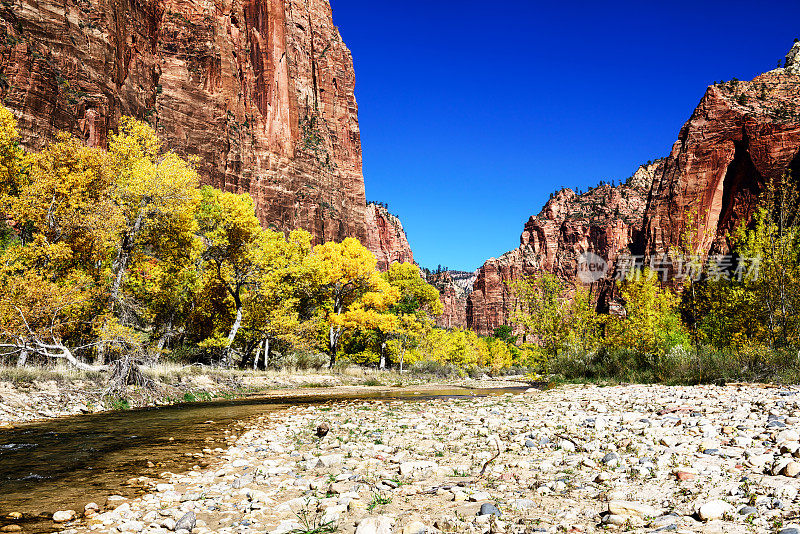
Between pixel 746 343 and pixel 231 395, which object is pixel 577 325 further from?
pixel 231 395

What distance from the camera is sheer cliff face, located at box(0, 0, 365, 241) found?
5816 centimetres

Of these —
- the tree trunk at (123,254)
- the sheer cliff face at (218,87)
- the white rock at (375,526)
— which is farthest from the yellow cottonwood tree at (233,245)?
the sheer cliff face at (218,87)

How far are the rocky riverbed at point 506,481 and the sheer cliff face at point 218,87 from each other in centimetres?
6397

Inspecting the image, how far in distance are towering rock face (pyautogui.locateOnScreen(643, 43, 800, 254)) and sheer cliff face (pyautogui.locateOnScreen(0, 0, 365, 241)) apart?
3136 inches

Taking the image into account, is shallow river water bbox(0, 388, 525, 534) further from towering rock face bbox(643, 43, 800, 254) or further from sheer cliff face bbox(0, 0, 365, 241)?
towering rock face bbox(643, 43, 800, 254)

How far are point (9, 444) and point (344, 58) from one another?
15605 centimetres

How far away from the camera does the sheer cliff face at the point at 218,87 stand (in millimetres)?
58156

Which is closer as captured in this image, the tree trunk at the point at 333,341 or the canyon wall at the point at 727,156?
the tree trunk at the point at 333,341

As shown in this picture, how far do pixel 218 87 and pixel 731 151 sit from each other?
110 meters

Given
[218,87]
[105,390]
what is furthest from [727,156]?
[218,87]

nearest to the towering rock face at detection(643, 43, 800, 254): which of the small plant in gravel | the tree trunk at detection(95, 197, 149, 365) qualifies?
the tree trunk at detection(95, 197, 149, 365)

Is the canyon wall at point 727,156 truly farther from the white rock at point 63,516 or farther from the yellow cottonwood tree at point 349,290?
the white rock at point 63,516

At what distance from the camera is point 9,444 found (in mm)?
8227

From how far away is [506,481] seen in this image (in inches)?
204
